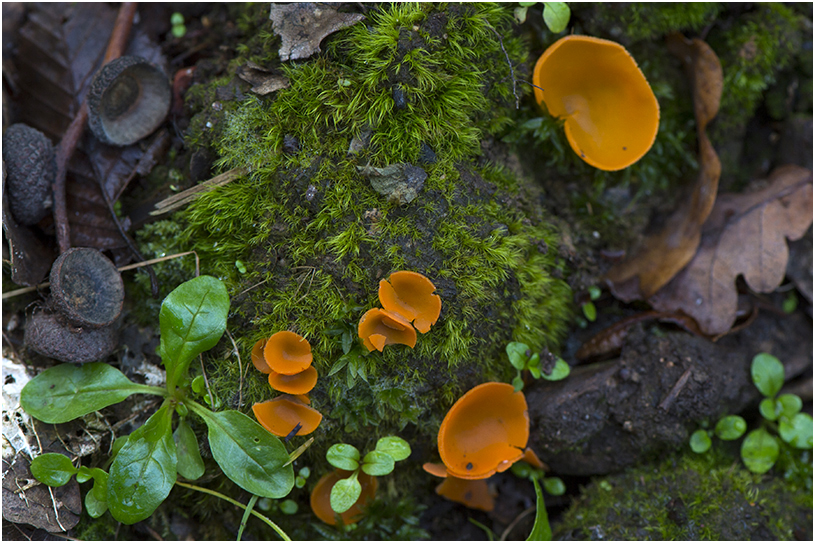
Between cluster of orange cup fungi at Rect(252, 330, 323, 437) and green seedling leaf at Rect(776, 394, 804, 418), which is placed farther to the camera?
green seedling leaf at Rect(776, 394, 804, 418)

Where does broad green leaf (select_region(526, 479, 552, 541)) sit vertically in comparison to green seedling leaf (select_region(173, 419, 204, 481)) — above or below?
below

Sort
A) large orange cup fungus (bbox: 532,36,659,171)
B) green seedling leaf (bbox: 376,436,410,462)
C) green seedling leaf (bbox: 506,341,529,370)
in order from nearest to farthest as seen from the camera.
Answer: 1. green seedling leaf (bbox: 376,436,410,462)
2. green seedling leaf (bbox: 506,341,529,370)
3. large orange cup fungus (bbox: 532,36,659,171)

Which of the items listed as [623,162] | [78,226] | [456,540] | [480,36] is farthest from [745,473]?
[78,226]

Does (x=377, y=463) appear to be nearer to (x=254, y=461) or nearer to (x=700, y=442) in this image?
(x=254, y=461)

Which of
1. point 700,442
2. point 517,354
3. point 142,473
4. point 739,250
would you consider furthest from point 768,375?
point 142,473

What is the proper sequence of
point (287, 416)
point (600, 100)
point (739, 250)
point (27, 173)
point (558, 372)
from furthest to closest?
point (739, 250)
point (600, 100)
point (558, 372)
point (27, 173)
point (287, 416)

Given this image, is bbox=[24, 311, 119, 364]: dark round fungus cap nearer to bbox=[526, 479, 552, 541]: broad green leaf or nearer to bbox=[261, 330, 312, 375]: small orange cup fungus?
bbox=[261, 330, 312, 375]: small orange cup fungus

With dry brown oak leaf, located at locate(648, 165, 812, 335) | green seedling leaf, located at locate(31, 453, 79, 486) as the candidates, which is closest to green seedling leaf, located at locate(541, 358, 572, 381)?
dry brown oak leaf, located at locate(648, 165, 812, 335)
